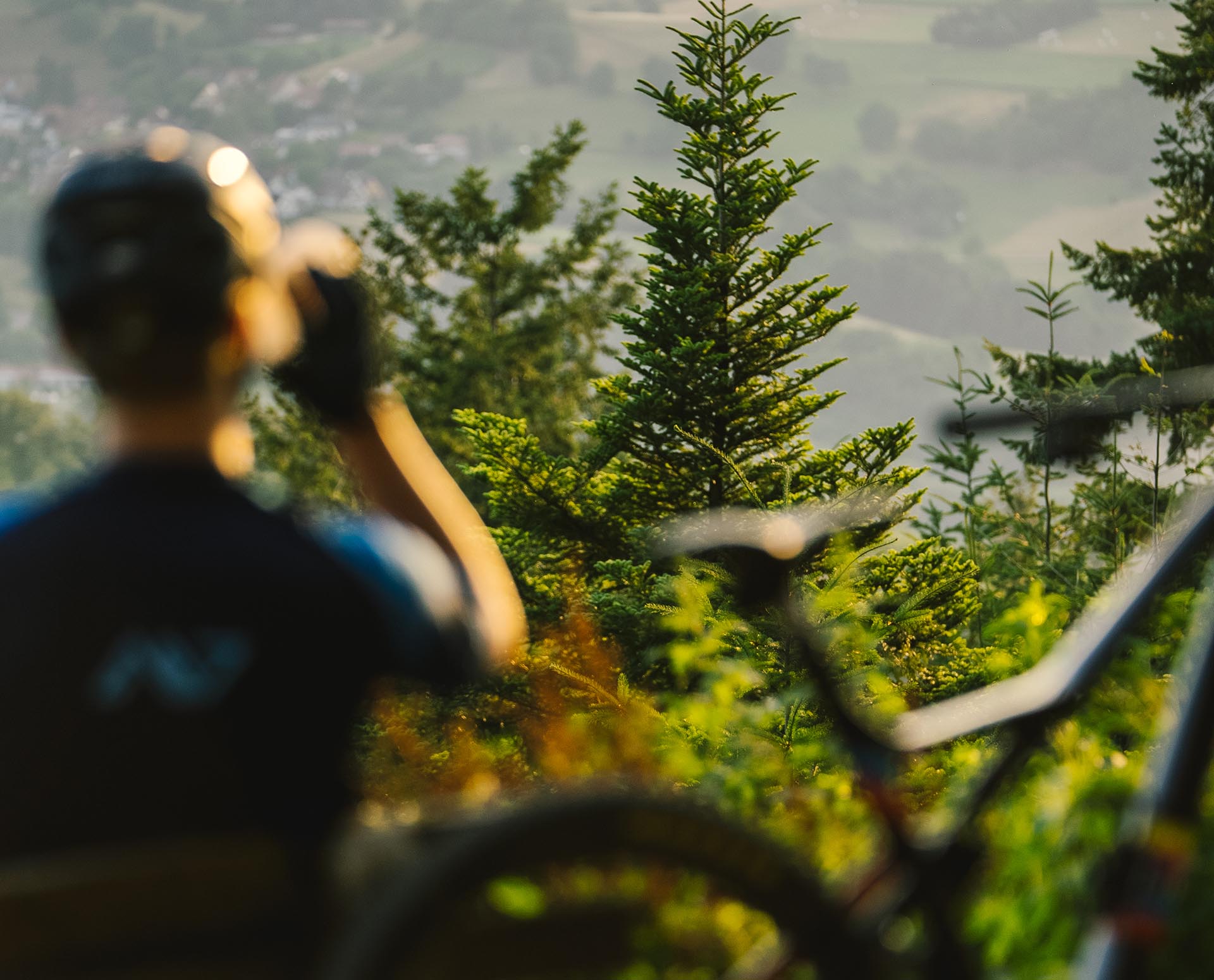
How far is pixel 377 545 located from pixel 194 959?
50 cm

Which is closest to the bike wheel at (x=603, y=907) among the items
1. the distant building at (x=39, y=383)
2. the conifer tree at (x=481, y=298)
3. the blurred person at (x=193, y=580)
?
the blurred person at (x=193, y=580)

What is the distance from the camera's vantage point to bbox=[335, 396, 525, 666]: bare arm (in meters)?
1.43

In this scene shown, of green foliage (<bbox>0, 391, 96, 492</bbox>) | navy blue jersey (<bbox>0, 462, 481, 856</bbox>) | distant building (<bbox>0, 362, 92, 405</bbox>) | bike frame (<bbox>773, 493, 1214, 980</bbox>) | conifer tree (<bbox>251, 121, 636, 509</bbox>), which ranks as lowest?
distant building (<bbox>0, 362, 92, 405</bbox>)

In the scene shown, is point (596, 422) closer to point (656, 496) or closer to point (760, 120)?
point (656, 496)

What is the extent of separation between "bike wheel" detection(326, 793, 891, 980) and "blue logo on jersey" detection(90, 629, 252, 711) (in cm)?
32

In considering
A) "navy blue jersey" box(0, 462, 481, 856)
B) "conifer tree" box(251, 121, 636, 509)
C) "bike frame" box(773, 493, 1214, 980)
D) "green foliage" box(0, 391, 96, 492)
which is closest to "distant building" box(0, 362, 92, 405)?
"green foliage" box(0, 391, 96, 492)

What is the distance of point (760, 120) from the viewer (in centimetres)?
1109

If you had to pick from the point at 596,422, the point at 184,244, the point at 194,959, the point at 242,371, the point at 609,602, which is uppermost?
the point at 184,244

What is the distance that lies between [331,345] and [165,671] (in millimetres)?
463

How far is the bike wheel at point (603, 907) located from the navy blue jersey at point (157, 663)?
26 cm

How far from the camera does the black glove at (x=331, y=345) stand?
1.37m

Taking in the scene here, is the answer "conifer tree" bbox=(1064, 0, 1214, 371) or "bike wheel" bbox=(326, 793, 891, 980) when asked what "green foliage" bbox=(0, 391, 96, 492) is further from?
"bike wheel" bbox=(326, 793, 891, 980)

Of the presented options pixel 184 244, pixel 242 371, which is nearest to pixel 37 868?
pixel 242 371

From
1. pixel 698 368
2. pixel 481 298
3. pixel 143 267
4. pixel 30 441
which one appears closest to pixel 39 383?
pixel 30 441
